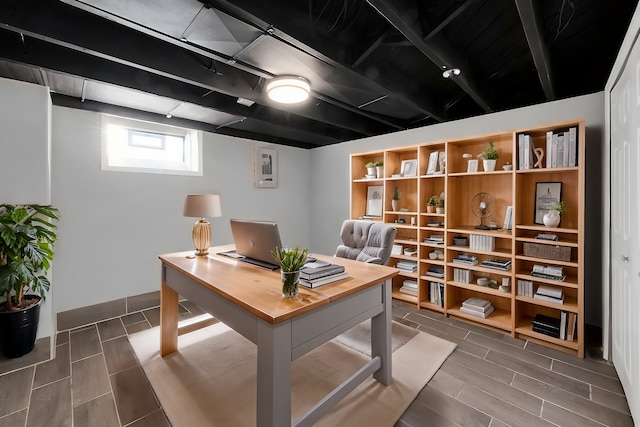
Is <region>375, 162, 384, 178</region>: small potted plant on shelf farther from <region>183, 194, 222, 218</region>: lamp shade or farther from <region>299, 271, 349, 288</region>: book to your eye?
<region>299, 271, 349, 288</region>: book

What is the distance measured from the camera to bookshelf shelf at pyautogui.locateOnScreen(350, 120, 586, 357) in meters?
2.39

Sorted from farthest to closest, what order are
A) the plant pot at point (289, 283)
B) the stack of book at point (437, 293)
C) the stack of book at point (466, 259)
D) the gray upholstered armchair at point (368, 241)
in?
the stack of book at point (437, 293) < the stack of book at point (466, 259) < the gray upholstered armchair at point (368, 241) < the plant pot at point (289, 283)

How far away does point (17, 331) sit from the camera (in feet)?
7.27

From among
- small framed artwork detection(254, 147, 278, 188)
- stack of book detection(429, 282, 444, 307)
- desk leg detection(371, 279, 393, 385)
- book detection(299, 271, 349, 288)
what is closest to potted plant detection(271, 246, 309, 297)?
book detection(299, 271, 349, 288)

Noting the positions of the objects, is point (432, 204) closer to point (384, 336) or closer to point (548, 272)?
point (548, 272)

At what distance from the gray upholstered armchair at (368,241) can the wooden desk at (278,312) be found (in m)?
0.65

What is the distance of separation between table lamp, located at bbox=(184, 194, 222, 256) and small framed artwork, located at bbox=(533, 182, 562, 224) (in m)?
2.99

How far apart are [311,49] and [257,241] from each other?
130 cm

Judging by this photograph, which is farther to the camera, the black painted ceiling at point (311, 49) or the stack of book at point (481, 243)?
the stack of book at point (481, 243)

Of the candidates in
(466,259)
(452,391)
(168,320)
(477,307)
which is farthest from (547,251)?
(168,320)

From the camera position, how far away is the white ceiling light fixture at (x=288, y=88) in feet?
6.94

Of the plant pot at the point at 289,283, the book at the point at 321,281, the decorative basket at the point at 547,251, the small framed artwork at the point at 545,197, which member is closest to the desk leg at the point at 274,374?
the plant pot at the point at 289,283

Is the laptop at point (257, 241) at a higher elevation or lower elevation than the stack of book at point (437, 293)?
higher

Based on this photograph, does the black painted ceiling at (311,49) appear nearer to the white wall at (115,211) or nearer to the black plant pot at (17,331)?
the white wall at (115,211)
